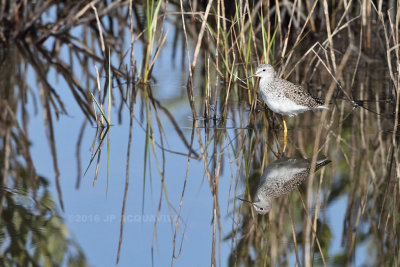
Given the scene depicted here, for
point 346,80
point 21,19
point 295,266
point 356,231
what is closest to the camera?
point 295,266

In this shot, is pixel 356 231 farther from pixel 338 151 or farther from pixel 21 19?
pixel 21 19

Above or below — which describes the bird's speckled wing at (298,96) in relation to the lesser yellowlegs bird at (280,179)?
above

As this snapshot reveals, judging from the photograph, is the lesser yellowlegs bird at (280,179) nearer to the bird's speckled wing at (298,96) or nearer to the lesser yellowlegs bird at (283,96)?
the lesser yellowlegs bird at (283,96)

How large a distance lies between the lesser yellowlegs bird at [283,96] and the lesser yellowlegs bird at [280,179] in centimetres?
43

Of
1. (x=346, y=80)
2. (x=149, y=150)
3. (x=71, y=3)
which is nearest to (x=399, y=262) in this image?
(x=149, y=150)

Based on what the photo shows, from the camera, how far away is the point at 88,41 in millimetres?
9992

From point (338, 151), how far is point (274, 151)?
0.57 meters

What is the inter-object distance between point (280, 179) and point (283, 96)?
1011mm

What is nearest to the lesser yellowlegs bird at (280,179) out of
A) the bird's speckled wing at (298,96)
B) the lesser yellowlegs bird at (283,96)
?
the lesser yellowlegs bird at (283,96)

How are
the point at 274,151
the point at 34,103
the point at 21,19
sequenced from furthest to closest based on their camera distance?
1. the point at 21,19
2. the point at 34,103
3. the point at 274,151

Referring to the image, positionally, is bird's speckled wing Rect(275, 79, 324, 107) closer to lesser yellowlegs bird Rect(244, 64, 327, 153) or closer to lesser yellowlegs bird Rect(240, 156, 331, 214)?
lesser yellowlegs bird Rect(244, 64, 327, 153)

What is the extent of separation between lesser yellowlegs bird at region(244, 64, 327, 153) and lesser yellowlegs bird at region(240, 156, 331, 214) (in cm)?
43

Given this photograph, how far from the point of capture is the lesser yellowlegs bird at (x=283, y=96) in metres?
5.79

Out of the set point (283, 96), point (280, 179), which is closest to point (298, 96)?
point (283, 96)
